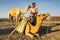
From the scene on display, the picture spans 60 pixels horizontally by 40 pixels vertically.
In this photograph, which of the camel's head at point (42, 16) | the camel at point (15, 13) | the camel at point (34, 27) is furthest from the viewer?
the camel at point (15, 13)

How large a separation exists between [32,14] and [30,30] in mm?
1092

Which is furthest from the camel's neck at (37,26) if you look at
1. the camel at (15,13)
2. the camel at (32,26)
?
the camel at (15,13)

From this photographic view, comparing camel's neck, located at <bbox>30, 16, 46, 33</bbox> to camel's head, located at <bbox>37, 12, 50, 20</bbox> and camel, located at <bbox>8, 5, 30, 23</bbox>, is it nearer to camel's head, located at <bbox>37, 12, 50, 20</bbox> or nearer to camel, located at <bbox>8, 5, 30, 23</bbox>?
camel's head, located at <bbox>37, 12, 50, 20</bbox>

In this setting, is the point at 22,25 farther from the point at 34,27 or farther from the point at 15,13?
the point at 15,13

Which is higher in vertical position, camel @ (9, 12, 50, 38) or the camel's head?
the camel's head

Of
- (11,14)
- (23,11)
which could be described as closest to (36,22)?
(23,11)

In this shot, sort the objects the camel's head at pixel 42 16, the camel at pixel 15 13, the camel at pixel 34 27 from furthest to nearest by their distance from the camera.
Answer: the camel at pixel 15 13 < the camel at pixel 34 27 < the camel's head at pixel 42 16

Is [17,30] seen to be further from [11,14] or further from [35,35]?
[11,14]

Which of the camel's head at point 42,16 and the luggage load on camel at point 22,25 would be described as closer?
the camel's head at point 42,16

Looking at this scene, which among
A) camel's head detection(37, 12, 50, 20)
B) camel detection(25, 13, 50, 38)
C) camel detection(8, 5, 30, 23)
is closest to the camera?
camel's head detection(37, 12, 50, 20)

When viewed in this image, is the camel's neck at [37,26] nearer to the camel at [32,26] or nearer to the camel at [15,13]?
the camel at [32,26]

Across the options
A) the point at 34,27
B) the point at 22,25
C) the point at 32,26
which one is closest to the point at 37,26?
the point at 34,27

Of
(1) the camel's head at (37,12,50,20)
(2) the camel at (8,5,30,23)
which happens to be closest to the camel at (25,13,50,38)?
(1) the camel's head at (37,12,50,20)

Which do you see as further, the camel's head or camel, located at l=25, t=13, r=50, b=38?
camel, located at l=25, t=13, r=50, b=38
